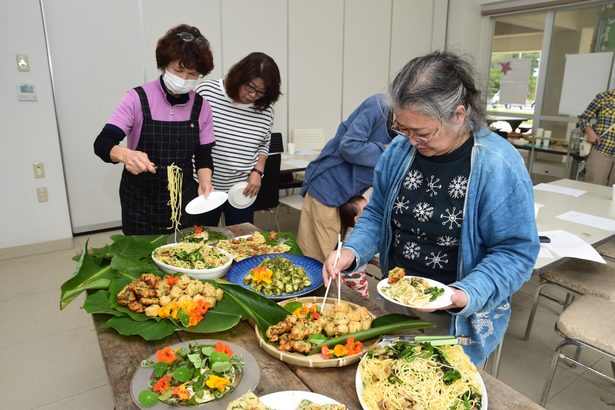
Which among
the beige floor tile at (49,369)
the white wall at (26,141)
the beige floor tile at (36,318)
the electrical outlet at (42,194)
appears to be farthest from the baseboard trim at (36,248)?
the beige floor tile at (49,369)

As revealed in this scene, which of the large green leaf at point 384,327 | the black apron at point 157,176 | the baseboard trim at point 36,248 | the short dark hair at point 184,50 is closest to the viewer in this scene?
the large green leaf at point 384,327

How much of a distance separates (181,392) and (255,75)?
1875 mm

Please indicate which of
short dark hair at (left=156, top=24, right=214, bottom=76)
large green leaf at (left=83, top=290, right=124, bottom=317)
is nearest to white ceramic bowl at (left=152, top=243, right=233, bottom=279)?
large green leaf at (left=83, top=290, right=124, bottom=317)

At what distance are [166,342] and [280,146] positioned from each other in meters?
4.03

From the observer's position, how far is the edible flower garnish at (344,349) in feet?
3.71

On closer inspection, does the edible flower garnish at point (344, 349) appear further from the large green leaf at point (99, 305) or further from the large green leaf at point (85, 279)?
the large green leaf at point (85, 279)

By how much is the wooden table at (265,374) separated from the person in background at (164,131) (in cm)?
85

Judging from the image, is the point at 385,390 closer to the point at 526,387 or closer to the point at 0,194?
the point at 526,387

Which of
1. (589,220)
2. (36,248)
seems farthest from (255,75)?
(36,248)

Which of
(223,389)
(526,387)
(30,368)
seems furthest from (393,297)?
(30,368)

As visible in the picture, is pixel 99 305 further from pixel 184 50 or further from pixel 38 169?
pixel 38 169

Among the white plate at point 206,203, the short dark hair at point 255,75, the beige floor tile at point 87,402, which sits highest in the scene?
the short dark hair at point 255,75

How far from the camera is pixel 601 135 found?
4.88 metres

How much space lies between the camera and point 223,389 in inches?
38.9
